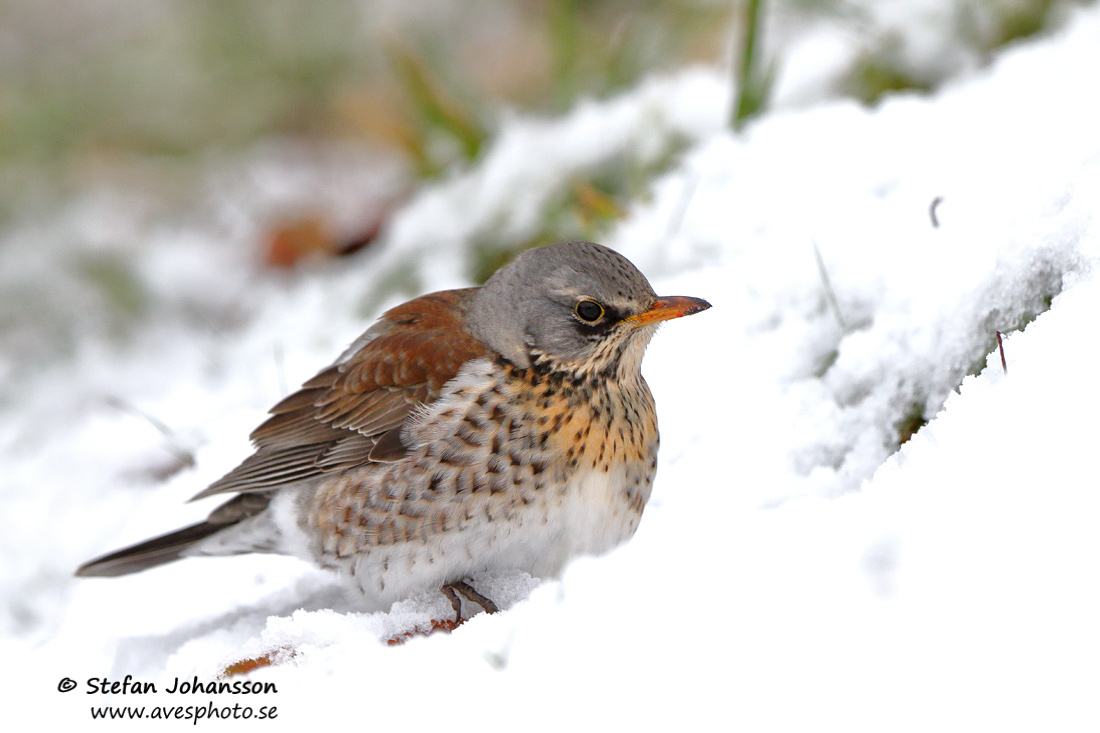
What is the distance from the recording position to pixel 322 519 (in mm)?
2957

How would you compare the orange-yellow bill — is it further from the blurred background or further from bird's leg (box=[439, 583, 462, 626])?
the blurred background

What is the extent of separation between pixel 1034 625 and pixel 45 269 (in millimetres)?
5531

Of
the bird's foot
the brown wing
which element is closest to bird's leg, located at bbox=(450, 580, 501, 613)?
the bird's foot

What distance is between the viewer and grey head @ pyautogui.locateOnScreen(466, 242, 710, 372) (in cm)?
277

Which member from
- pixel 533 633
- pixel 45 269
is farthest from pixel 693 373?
pixel 45 269

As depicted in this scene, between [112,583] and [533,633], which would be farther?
[112,583]

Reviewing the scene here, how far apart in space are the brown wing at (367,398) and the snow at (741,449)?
42cm

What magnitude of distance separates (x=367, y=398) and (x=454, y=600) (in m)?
0.67

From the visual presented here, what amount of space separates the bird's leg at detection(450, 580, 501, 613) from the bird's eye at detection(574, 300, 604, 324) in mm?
790

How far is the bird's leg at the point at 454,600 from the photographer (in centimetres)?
272

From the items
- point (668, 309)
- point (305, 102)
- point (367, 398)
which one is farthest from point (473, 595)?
point (305, 102)

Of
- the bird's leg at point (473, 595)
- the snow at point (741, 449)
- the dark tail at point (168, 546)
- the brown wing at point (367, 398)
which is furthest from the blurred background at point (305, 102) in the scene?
the bird's leg at point (473, 595)

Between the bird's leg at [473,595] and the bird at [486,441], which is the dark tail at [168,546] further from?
the bird's leg at [473,595]

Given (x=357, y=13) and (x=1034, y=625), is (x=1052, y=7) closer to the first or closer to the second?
(x=1034, y=625)
